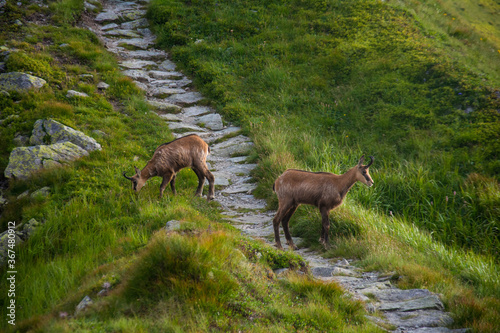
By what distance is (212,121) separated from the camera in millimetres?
14344

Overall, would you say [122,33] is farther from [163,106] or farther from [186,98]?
[163,106]

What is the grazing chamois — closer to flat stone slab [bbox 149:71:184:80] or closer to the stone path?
the stone path

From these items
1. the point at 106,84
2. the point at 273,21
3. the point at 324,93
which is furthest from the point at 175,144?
the point at 273,21

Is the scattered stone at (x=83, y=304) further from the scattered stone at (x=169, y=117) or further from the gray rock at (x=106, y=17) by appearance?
the gray rock at (x=106, y=17)

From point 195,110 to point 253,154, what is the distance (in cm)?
403

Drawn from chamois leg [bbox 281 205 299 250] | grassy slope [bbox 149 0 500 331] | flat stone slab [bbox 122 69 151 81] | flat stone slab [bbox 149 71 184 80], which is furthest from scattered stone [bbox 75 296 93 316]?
flat stone slab [bbox 149 71 184 80]

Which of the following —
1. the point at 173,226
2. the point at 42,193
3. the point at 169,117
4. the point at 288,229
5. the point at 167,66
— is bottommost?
the point at 42,193

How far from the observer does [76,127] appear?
1130cm

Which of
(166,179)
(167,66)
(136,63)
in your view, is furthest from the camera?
(167,66)

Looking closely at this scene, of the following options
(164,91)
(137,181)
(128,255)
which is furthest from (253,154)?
(128,255)

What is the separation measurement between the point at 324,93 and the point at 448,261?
31.8 feet

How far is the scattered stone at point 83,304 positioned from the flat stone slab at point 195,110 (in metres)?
10.5

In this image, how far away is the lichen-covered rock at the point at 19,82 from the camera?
12469 millimetres

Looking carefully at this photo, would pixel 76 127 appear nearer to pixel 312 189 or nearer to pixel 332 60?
pixel 312 189
